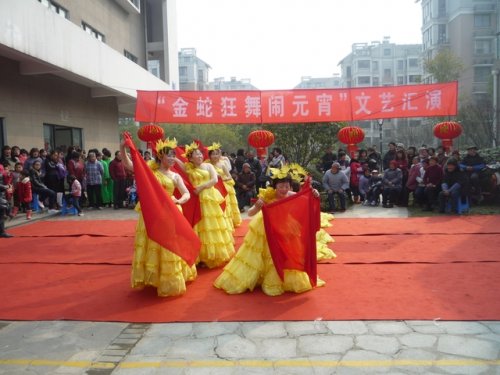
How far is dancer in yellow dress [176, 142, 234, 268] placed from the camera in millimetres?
5992

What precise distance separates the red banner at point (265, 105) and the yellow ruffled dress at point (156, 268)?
785 cm

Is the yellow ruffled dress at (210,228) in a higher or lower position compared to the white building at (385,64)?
lower

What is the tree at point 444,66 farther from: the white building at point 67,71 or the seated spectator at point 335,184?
the seated spectator at point 335,184

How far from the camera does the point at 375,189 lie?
11680mm

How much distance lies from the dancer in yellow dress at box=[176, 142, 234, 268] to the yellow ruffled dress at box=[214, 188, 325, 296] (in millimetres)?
914

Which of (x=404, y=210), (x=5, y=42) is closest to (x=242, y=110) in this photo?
(x=404, y=210)

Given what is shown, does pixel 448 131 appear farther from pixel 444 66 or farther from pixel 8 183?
pixel 444 66

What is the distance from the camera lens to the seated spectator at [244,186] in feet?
38.0

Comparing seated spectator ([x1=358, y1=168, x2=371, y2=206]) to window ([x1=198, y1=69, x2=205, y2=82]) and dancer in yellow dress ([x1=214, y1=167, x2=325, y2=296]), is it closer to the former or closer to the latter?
dancer in yellow dress ([x1=214, y1=167, x2=325, y2=296])

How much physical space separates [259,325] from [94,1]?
16852mm

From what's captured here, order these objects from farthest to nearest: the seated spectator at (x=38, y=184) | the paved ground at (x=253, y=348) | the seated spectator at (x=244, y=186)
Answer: the seated spectator at (x=244, y=186) < the seated spectator at (x=38, y=184) < the paved ground at (x=253, y=348)

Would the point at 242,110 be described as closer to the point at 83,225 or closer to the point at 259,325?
the point at 83,225

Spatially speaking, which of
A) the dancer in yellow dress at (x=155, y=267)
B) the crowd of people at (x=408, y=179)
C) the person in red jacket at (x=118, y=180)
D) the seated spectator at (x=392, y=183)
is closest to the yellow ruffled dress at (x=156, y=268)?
the dancer in yellow dress at (x=155, y=267)

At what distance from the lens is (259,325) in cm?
394
